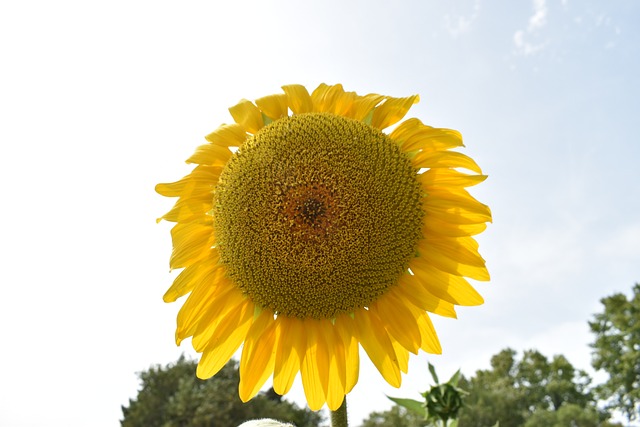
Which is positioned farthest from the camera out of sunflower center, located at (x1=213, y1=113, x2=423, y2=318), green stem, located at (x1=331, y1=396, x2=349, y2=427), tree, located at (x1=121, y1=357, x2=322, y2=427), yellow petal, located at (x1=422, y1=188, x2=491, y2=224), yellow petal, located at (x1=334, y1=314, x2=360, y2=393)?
tree, located at (x1=121, y1=357, x2=322, y2=427)

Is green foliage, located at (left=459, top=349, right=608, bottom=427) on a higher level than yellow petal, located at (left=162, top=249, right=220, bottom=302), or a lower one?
higher

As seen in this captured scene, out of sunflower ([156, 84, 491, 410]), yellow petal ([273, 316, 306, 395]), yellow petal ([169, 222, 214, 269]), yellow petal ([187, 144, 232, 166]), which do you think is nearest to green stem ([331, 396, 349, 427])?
Result: sunflower ([156, 84, 491, 410])

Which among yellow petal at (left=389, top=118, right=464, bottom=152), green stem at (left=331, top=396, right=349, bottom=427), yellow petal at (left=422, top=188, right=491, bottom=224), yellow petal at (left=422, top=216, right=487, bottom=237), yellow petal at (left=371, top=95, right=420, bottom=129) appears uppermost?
yellow petal at (left=371, top=95, right=420, bottom=129)

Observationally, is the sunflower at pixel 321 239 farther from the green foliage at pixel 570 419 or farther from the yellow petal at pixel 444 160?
the green foliage at pixel 570 419

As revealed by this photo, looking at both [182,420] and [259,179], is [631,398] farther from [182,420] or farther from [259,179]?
[259,179]

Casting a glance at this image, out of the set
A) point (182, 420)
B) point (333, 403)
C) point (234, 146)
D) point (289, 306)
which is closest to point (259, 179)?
point (234, 146)

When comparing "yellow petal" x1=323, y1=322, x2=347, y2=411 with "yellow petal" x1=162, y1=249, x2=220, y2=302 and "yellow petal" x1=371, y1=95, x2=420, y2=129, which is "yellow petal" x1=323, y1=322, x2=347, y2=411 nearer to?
"yellow petal" x1=162, y1=249, x2=220, y2=302
